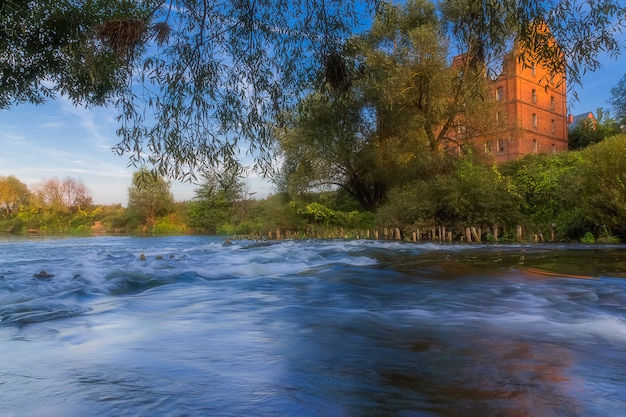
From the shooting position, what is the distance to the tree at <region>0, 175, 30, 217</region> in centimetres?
5175

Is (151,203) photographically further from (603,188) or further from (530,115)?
(603,188)

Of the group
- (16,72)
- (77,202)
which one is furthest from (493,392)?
(77,202)

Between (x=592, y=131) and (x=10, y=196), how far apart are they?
63.2m

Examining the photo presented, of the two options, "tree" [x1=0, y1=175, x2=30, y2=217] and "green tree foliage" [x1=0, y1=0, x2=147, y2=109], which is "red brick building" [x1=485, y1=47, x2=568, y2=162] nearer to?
"green tree foliage" [x1=0, y1=0, x2=147, y2=109]

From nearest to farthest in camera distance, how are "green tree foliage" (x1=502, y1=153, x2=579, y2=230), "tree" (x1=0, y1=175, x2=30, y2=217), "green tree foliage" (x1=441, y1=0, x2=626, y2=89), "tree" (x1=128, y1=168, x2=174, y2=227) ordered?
"green tree foliage" (x1=441, y1=0, x2=626, y2=89) < "green tree foliage" (x1=502, y1=153, x2=579, y2=230) < "tree" (x1=128, y1=168, x2=174, y2=227) < "tree" (x1=0, y1=175, x2=30, y2=217)

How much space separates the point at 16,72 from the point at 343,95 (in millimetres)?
7416

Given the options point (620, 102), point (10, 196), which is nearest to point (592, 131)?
point (620, 102)

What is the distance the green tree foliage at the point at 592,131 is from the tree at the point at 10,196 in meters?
60.2

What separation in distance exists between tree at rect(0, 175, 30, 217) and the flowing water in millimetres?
56521

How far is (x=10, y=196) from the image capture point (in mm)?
51969

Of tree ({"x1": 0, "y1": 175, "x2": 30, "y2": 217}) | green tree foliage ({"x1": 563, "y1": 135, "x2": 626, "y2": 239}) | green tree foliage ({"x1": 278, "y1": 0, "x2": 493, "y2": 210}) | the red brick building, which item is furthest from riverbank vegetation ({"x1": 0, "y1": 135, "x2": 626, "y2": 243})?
tree ({"x1": 0, "y1": 175, "x2": 30, "y2": 217})

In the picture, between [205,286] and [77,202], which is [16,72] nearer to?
[205,286]

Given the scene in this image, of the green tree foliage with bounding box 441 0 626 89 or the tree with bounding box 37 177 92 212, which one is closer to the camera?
the green tree foliage with bounding box 441 0 626 89

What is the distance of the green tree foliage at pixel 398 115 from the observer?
19422 mm
